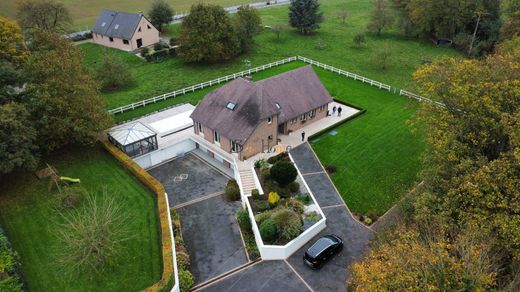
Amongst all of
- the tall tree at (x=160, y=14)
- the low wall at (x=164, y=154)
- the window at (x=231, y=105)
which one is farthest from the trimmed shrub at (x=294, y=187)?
the tall tree at (x=160, y=14)

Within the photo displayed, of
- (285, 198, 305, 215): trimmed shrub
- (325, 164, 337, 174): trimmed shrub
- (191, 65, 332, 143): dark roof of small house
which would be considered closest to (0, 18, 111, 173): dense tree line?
(191, 65, 332, 143): dark roof of small house

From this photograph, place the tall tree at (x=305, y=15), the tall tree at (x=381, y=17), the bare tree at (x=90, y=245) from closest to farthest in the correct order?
the bare tree at (x=90, y=245), the tall tree at (x=381, y=17), the tall tree at (x=305, y=15)

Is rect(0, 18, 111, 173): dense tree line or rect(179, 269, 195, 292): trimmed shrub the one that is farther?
rect(0, 18, 111, 173): dense tree line

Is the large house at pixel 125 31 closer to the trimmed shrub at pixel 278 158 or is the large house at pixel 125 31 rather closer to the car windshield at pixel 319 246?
the trimmed shrub at pixel 278 158

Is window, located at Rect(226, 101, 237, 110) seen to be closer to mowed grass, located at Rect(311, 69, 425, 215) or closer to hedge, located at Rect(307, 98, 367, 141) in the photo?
hedge, located at Rect(307, 98, 367, 141)

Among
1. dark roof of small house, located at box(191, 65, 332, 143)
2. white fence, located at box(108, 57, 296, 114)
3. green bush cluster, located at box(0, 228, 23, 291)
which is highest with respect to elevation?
dark roof of small house, located at box(191, 65, 332, 143)

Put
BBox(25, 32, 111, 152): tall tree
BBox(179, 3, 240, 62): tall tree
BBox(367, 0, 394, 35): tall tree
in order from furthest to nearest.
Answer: BBox(367, 0, 394, 35): tall tree
BBox(179, 3, 240, 62): tall tree
BBox(25, 32, 111, 152): tall tree

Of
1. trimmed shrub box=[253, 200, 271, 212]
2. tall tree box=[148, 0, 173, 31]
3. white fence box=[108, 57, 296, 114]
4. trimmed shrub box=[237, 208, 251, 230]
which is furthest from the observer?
tall tree box=[148, 0, 173, 31]
